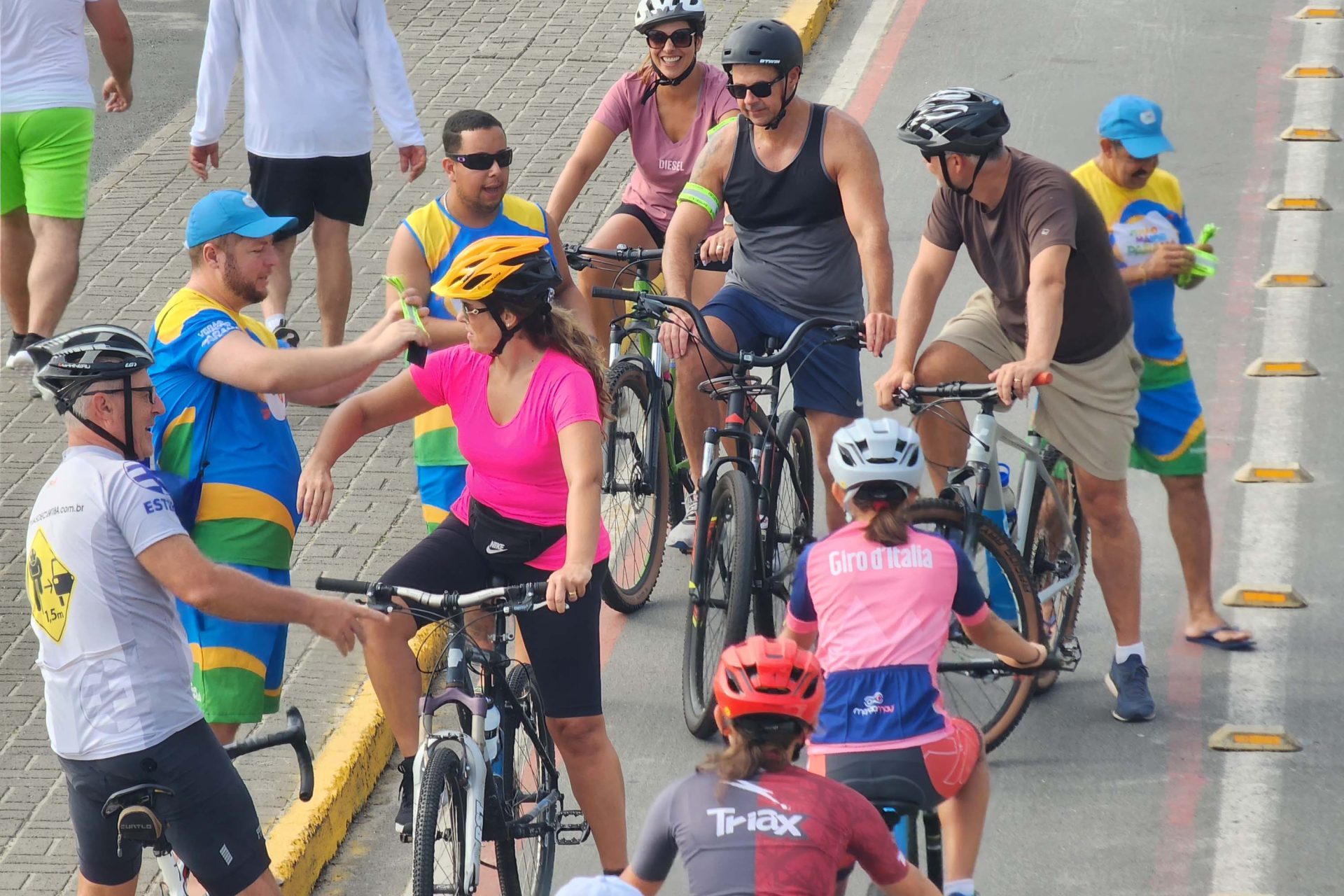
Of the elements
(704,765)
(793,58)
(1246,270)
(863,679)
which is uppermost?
(793,58)

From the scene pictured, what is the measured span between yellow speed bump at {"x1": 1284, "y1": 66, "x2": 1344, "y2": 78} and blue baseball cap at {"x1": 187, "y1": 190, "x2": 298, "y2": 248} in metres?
9.48

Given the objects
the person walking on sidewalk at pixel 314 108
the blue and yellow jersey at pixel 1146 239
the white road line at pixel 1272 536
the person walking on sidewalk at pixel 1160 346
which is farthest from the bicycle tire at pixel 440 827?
the person walking on sidewalk at pixel 314 108

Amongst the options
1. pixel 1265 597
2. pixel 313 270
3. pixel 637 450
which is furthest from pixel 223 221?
pixel 313 270

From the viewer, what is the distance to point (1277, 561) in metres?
7.48

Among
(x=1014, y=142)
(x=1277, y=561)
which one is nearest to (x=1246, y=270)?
(x=1014, y=142)

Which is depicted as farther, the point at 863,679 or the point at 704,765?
the point at 863,679

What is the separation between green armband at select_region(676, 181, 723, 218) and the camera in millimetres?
6840

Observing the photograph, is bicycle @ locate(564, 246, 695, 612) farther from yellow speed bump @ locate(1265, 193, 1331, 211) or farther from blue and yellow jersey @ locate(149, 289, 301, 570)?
Result: yellow speed bump @ locate(1265, 193, 1331, 211)

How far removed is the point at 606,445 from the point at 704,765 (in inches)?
130

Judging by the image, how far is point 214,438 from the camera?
5277 mm

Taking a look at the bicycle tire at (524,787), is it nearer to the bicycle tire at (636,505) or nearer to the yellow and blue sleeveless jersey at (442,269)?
the yellow and blue sleeveless jersey at (442,269)

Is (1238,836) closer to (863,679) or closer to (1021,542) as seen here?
(1021,542)

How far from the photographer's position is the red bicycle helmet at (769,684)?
13.4 ft

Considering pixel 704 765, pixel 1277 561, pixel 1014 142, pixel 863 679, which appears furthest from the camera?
pixel 1014 142
